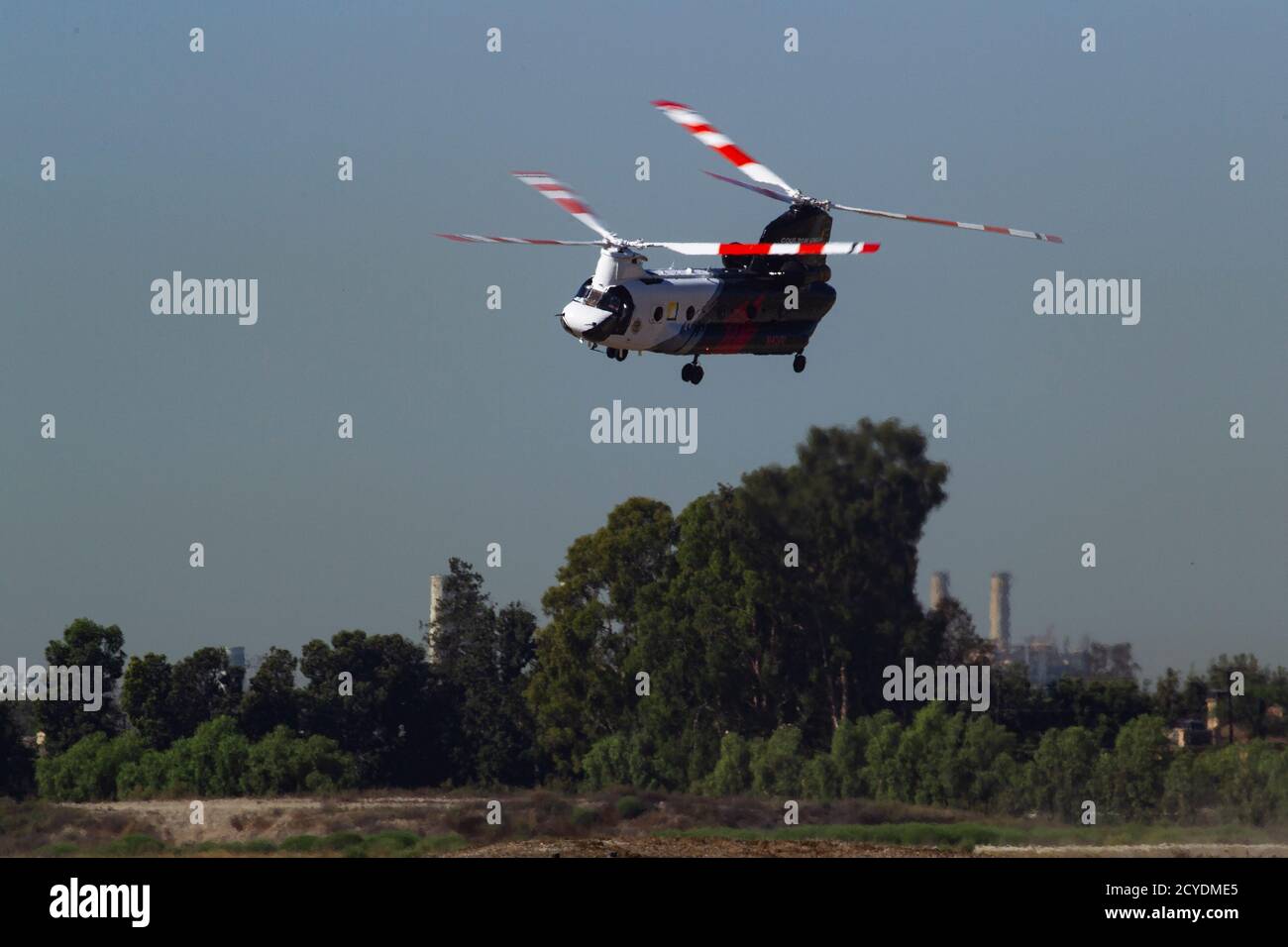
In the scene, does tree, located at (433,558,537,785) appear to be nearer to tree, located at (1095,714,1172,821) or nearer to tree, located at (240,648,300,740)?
tree, located at (240,648,300,740)

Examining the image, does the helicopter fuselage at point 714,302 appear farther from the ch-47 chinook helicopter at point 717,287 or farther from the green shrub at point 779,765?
the green shrub at point 779,765

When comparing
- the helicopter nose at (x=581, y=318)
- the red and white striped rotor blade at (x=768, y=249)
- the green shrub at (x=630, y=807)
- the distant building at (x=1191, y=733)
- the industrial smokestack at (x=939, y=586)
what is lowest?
the green shrub at (x=630, y=807)

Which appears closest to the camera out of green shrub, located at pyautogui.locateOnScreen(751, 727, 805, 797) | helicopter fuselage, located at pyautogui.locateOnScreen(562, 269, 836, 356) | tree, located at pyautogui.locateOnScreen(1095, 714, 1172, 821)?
helicopter fuselage, located at pyautogui.locateOnScreen(562, 269, 836, 356)

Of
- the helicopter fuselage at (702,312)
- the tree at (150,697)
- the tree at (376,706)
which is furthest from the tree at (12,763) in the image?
the helicopter fuselage at (702,312)

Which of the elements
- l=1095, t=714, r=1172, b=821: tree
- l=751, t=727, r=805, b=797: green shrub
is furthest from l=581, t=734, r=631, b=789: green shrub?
l=1095, t=714, r=1172, b=821: tree

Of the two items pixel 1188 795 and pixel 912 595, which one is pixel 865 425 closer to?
pixel 912 595
